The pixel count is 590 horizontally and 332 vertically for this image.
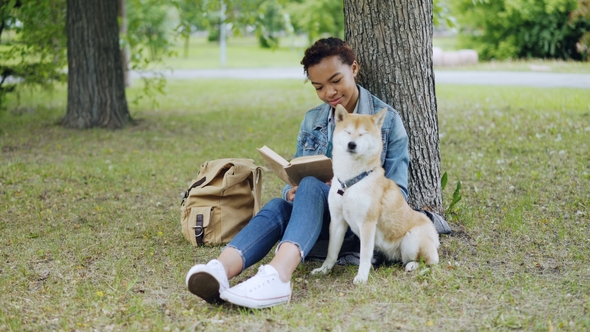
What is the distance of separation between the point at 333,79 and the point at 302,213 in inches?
38.2

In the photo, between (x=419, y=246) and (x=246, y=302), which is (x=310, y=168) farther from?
(x=246, y=302)

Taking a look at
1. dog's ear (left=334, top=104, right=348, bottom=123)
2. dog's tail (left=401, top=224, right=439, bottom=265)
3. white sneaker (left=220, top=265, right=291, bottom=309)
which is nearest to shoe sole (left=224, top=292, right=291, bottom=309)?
white sneaker (left=220, top=265, right=291, bottom=309)

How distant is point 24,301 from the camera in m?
3.84

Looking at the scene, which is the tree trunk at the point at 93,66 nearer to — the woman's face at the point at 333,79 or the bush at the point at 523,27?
the woman's face at the point at 333,79

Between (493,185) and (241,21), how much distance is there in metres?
6.40

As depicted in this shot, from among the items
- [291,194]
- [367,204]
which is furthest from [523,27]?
[367,204]

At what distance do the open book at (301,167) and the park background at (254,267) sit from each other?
2.17 feet

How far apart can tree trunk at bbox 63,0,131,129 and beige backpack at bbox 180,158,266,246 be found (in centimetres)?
577

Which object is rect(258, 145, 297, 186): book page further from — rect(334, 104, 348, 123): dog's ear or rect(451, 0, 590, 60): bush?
rect(451, 0, 590, 60): bush

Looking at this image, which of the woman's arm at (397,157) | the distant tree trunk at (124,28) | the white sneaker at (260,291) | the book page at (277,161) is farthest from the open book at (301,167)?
the distant tree trunk at (124,28)

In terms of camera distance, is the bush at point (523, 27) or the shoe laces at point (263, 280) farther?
the bush at point (523, 27)

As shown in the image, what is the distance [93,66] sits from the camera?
9.89 meters

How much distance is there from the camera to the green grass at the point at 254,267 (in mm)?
3516

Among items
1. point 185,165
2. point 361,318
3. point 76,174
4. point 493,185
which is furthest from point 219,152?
point 361,318
